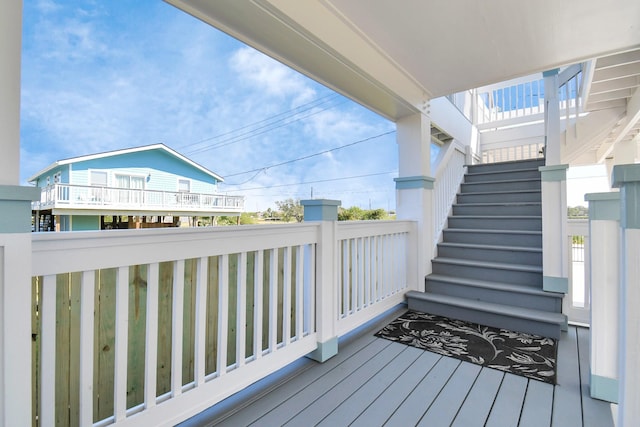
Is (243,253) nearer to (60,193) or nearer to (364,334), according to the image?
(60,193)

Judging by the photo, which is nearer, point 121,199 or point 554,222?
point 121,199

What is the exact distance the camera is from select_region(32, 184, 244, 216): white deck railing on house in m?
1.19

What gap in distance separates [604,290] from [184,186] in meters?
2.30

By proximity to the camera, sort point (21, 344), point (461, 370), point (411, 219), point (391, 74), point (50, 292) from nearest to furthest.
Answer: point (21, 344)
point (50, 292)
point (461, 370)
point (391, 74)
point (411, 219)

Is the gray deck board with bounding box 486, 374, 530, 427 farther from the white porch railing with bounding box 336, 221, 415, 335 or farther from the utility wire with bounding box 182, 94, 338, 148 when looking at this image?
the utility wire with bounding box 182, 94, 338, 148

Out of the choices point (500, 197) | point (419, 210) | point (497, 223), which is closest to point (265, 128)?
point (419, 210)

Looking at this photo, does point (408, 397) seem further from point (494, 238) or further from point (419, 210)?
point (494, 238)

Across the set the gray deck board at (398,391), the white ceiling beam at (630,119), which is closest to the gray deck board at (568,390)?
the gray deck board at (398,391)

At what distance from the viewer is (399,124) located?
11.1ft

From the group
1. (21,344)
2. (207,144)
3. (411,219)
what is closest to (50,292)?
(21,344)

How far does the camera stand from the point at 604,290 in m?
1.55

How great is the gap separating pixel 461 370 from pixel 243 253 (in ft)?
5.14

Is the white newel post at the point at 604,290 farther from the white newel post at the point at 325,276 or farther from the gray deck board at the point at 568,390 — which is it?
the white newel post at the point at 325,276

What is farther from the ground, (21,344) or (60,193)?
(60,193)
